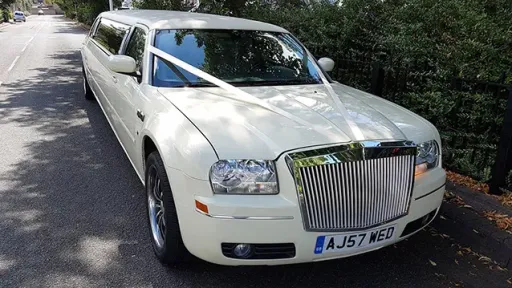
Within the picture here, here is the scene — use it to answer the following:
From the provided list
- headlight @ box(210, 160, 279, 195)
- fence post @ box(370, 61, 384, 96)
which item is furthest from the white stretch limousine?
fence post @ box(370, 61, 384, 96)

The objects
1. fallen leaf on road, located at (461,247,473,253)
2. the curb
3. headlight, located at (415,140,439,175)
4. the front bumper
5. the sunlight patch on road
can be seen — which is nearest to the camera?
the front bumper

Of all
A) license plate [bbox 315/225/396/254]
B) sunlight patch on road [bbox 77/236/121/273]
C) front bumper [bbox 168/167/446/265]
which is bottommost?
sunlight patch on road [bbox 77/236/121/273]

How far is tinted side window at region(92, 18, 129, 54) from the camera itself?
4802 mm

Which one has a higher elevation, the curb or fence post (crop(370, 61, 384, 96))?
fence post (crop(370, 61, 384, 96))

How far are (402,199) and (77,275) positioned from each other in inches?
85.5

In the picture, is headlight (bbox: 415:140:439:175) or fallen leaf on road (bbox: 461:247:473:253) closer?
headlight (bbox: 415:140:439:175)

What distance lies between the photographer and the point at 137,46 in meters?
4.05

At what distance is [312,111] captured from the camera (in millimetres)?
2902

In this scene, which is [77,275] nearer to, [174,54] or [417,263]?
[174,54]

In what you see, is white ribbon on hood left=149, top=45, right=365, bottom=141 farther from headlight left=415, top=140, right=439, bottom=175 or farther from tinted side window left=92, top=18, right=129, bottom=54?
tinted side window left=92, top=18, right=129, bottom=54

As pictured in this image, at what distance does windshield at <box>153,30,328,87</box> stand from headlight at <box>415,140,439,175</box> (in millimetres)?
1326

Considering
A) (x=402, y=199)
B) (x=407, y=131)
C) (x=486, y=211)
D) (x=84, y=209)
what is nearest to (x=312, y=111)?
(x=407, y=131)

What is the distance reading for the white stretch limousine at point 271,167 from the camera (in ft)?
7.59

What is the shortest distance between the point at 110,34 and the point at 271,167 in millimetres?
4098
